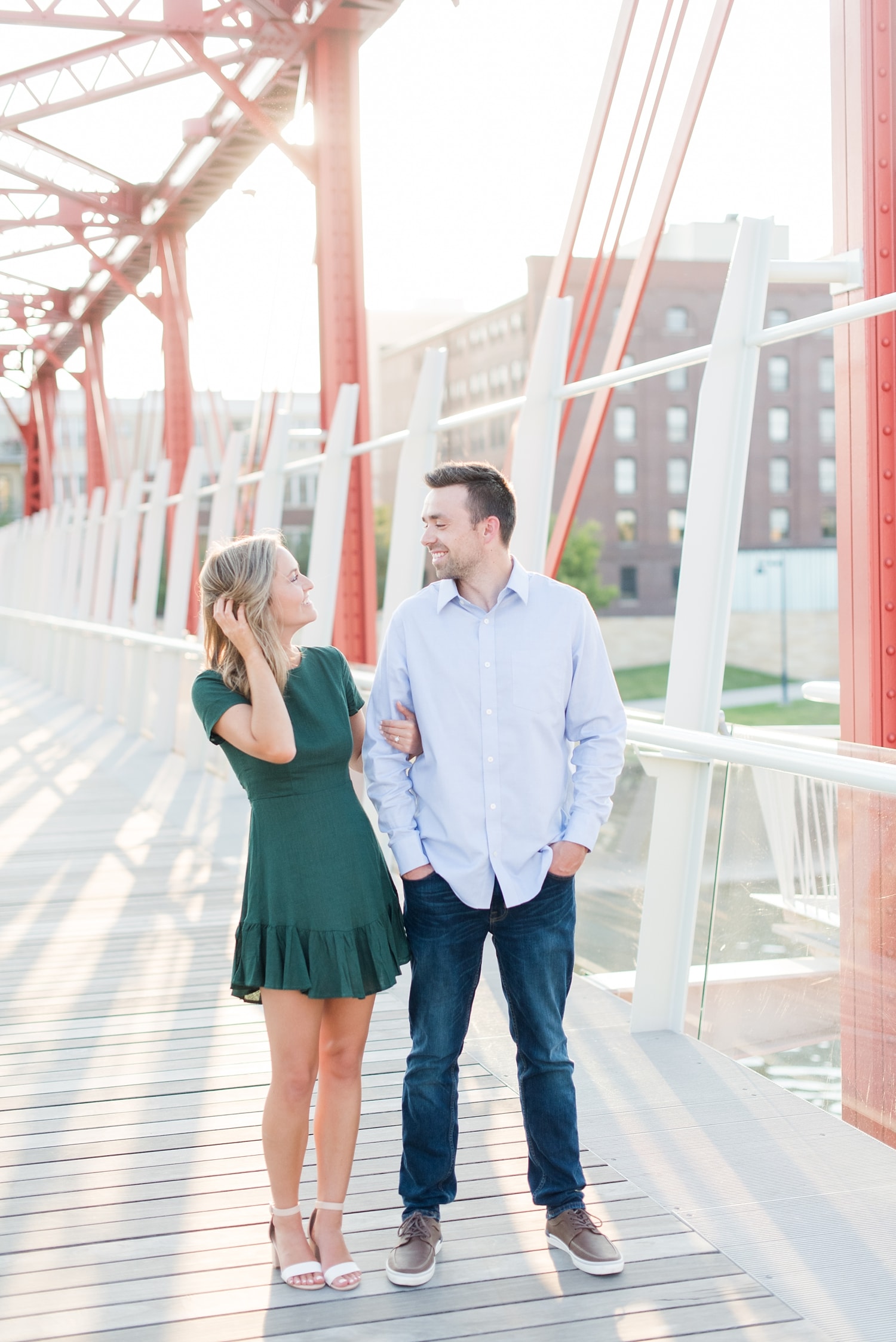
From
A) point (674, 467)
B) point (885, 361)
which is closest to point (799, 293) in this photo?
point (674, 467)

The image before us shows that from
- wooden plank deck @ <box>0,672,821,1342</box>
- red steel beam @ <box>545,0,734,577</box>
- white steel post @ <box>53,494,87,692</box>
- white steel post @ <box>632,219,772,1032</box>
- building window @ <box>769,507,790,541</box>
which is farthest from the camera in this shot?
building window @ <box>769,507,790,541</box>

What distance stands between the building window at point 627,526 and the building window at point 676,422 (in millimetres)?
3825

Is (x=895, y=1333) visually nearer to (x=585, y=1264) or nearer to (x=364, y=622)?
(x=585, y=1264)

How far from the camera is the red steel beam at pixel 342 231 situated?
8.88 metres

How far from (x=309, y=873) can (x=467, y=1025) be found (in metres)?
0.41

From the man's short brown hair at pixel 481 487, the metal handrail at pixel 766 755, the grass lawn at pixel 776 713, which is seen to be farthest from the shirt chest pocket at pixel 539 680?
the grass lawn at pixel 776 713

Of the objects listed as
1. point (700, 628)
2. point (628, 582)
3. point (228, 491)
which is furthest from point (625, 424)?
point (700, 628)

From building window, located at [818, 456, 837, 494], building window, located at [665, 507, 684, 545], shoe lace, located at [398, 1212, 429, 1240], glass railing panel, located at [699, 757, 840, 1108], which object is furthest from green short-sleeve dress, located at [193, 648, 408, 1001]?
building window, located at [818, 456, 837, 494]

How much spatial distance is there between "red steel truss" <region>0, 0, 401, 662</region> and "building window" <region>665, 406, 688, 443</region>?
48077mm

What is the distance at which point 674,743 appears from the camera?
3.25 metres

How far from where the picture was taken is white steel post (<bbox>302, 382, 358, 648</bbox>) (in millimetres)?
6496

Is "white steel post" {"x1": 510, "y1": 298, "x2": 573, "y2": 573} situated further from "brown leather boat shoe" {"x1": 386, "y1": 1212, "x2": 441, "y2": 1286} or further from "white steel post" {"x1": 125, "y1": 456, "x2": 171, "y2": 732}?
"white steel post" {"x1": 125, "y1": 456, "x2": 171, "y2": 732}

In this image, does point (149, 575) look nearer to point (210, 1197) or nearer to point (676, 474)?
point (210, 1197)

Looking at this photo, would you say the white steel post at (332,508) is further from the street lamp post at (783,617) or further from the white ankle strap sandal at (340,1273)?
the street lamp post at (783,617)
